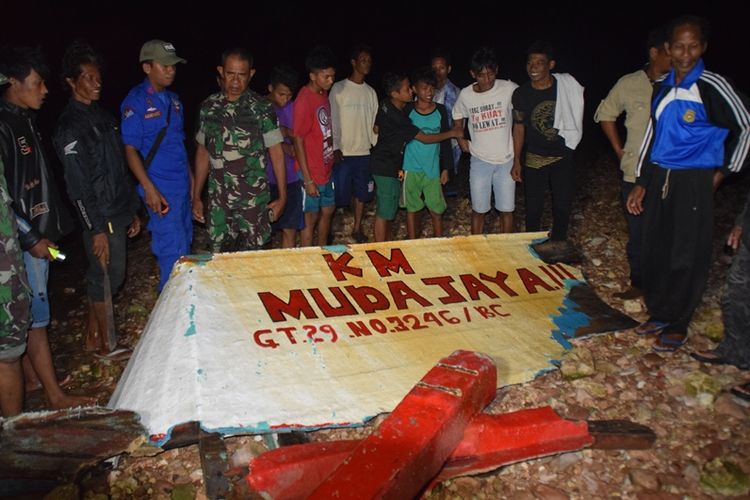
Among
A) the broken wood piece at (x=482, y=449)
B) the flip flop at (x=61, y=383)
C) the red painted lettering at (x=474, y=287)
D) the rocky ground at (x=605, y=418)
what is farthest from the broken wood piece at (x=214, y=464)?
the red painted lettering at (x=474, y=287)

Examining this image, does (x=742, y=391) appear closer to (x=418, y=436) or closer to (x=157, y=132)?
(x=418, y=436)

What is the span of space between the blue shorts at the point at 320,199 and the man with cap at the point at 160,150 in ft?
3.44

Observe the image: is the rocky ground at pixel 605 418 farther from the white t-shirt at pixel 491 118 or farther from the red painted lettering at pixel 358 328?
the white t-shirt at pixel 491 118

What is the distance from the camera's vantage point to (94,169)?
3.45 meters

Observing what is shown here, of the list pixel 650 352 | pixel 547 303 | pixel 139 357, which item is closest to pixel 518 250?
pixel 547 303

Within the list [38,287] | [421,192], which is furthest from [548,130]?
[38,287]

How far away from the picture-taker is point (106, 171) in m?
3.51

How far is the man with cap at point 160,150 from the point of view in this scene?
12.0 feet

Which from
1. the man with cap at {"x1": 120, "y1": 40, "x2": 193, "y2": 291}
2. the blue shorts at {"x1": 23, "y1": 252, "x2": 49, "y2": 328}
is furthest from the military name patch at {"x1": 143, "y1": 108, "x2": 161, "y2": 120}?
the blue shorts at {"x1": 23, "y1": 252, "x2": 49, "y2": 328}

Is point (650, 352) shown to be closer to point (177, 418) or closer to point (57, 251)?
point (177, 418)

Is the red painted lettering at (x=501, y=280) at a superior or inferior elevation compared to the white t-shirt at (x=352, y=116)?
inferior

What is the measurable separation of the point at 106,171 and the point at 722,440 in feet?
12.1

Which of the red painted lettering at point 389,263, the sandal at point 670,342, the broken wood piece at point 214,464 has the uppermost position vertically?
the red painted lettering at point 389,263

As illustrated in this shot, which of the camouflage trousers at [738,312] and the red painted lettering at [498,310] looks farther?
the red painted lettering at [498,310]
